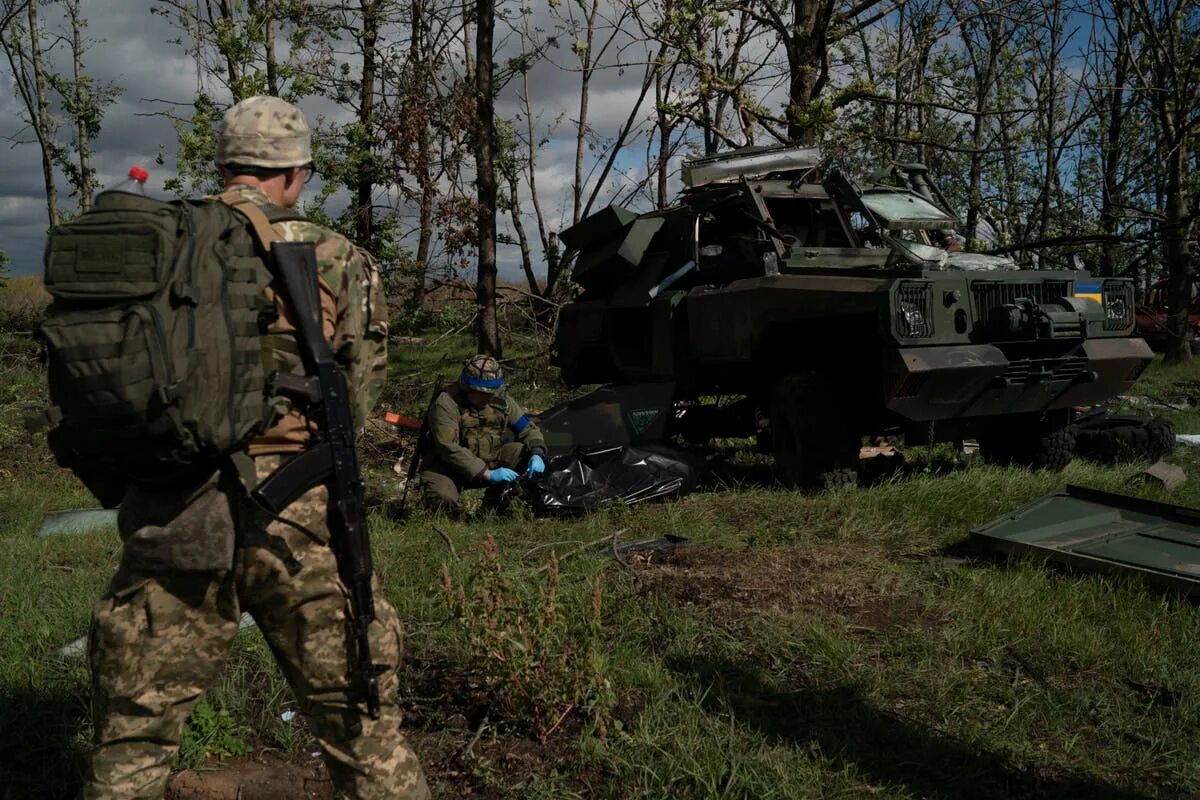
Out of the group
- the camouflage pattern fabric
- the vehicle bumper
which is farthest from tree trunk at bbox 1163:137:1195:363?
the camouflage pattern fabric

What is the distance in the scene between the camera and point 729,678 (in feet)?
11.6

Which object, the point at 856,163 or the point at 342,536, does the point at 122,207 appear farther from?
the point at 856,163

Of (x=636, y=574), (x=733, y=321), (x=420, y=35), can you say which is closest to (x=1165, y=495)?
(x=733, y=321)

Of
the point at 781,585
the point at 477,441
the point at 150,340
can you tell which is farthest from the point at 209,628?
the point at 477,441

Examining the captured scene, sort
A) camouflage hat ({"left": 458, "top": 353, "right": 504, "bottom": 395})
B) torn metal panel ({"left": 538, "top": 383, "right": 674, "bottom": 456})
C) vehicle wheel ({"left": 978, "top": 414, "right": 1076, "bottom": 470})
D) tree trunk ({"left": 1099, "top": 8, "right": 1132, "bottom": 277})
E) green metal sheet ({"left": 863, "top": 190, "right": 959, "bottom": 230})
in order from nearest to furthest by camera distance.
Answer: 1. camouflage hat ({"left": 458, "top": 353, "right": 504, "bottom": 395})
2. torn metal panel ({"left": 538, "top": 383, "right": 674, "bottom": 456})
3. vehicle wheel ({"left": 978, "top": 414, "right": 1076, "bottom": 470})
4. green metal sheet ({"left": 863, "top": 190, "right": 959, "bottom": 230})
5. tree trunk ({"left": 1099, "top": 8, "right": 1132, "bottom": 277})

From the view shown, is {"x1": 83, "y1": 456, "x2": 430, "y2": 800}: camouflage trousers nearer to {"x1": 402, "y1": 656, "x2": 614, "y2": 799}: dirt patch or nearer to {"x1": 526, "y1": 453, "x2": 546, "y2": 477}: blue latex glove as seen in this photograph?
{"x1": 402, "y1": 656, "x2": 614, "y2": 799}: dirt patch

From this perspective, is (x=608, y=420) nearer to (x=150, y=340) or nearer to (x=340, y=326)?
(x=340, y=326)

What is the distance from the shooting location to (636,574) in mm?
4477

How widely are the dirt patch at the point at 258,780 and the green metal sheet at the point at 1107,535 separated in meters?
3.09

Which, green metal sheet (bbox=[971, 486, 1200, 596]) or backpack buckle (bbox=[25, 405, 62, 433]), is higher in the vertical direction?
backpack buckle (bbox=[25, 405, 62, 433])

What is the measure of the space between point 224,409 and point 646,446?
447 cm

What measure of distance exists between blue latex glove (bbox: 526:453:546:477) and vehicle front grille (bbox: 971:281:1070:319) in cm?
248

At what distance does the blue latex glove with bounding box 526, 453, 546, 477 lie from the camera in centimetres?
591

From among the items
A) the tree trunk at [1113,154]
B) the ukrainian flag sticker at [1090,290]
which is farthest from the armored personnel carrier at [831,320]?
the tree trunk at [1113,154]
